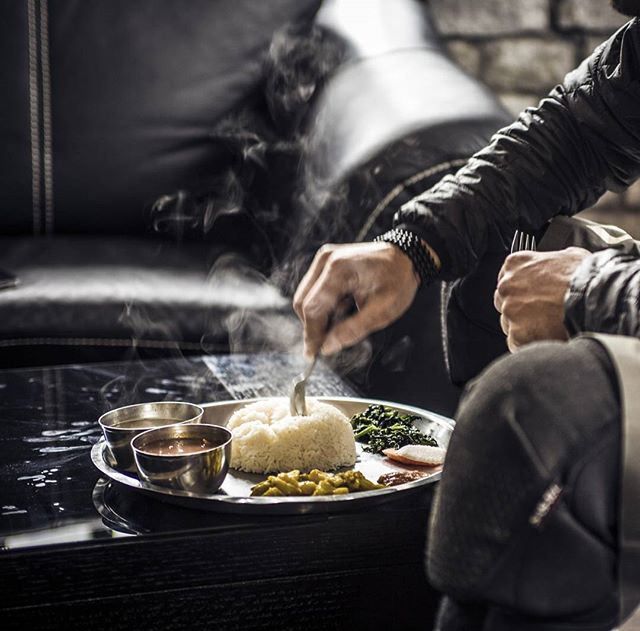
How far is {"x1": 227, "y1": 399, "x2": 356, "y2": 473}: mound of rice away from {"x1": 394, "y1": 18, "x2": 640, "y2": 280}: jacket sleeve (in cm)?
44

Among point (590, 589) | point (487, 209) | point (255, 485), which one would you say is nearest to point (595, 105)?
point (487, 209)

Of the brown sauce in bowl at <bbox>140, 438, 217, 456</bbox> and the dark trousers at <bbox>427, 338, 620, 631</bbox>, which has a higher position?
the dark trousers at <bbox>427, 338, 620, 631</bbox>

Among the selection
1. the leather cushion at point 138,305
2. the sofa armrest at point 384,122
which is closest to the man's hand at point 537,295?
the sofa armrest at point 384,122

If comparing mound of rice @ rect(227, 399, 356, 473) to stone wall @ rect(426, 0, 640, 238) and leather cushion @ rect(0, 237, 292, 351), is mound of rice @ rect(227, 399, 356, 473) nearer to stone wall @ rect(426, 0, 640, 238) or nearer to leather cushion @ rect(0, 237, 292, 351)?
leather cushion @ rect(0, 237, 292, 351)

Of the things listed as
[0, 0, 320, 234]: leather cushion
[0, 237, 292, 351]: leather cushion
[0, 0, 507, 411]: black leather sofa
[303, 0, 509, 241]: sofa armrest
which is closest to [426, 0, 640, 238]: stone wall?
[0, 0, 507, 411]: black leather sofa

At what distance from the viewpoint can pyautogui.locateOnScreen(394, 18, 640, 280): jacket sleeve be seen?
1.62 m

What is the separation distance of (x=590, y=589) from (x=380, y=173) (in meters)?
1.42

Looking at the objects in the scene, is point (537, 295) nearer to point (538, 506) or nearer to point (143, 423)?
point (538, 506)

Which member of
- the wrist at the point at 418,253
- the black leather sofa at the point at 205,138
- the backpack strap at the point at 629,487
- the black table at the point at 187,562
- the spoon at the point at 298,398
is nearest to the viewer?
the backpack strap at the point at 629,487

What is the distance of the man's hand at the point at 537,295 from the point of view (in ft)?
3.87

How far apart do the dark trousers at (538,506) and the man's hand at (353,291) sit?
0.57 meters

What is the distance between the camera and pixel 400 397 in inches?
83.0

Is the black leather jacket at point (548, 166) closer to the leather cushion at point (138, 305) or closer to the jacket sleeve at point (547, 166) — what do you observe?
the jacket sleeve at point (547, 166)

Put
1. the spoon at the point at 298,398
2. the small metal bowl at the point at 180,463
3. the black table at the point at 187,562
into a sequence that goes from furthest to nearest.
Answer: the spoon at the point at 298,398
the small metal bowl at the point at 180,463
the black table at the point at 187,562
